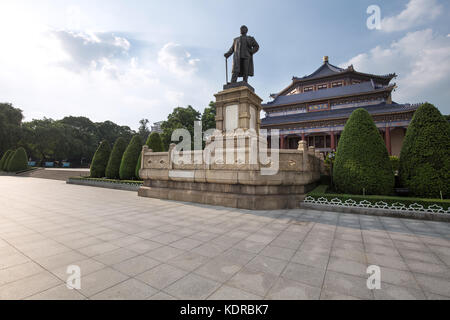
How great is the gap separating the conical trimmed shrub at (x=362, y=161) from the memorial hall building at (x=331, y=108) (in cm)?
2084

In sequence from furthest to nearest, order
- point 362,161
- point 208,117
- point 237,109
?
point 208,117
point 237,109
point 362,161

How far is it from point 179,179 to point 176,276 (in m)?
6.95

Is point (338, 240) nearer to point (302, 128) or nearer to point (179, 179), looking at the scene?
point (179, 179)

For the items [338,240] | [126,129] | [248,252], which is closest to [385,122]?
[338,240]

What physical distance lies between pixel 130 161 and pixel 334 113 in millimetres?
28855

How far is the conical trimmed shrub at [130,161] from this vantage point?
16094 mm

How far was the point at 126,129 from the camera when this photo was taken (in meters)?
66.0

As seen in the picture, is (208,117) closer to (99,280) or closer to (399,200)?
(399,200)

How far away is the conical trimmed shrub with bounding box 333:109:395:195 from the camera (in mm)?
8367

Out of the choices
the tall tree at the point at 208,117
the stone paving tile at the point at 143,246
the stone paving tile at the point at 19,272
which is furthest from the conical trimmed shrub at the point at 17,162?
the stone paving tile at the point at 143,246

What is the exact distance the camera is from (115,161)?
17.4 meters

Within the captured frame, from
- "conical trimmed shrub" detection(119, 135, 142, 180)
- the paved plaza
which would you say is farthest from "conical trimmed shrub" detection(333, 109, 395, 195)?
"conical trimmed shrub" detection(119, 135, 142, 180)

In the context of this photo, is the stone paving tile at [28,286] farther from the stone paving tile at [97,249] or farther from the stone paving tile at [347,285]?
the stone paving tile at [347,285]

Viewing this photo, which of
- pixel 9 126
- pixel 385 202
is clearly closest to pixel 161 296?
pixel 385 202
